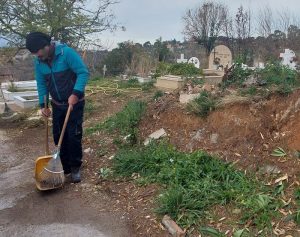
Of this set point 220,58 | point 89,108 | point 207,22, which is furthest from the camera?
point 207,22

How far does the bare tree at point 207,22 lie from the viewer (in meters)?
27.3

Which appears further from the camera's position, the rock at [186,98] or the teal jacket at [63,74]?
the rock at [186,98]

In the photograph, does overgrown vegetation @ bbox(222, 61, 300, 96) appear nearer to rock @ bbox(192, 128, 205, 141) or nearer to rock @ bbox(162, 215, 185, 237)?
rock @ bbox(192, 128, 205, 141)

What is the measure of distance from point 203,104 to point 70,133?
179 cm

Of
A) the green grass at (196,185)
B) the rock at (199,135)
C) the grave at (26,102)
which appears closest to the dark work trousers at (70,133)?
the green grass at (196,185)

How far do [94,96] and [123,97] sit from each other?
0.88 meters

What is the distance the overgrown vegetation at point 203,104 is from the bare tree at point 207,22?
22.1 metres

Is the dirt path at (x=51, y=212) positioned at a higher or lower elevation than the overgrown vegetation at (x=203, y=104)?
lower

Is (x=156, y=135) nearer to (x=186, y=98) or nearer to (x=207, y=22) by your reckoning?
(x=186, y=98)

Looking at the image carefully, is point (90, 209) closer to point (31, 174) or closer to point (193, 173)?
point (193, 173)

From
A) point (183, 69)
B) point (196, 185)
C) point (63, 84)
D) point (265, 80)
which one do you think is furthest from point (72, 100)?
point (183, 69)

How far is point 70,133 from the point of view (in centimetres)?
479

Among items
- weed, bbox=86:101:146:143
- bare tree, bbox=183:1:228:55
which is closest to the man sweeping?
weed, bbox=86:101:146:143

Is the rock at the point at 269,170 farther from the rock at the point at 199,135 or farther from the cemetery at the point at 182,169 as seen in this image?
the rock at the point at 199,135
